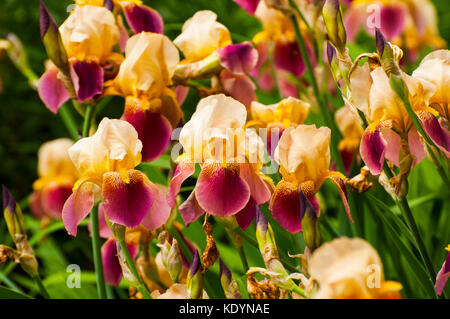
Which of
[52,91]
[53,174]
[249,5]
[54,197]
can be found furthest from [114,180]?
[53,174]

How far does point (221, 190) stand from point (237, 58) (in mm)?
257

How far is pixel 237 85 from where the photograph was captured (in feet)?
2.72

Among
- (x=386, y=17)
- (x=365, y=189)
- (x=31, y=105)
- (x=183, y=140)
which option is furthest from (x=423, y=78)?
(x=31, y=105)

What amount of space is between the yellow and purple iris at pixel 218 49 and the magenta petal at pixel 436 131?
0.88ft

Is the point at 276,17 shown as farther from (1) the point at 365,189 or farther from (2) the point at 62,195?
(2) the point at 62,195

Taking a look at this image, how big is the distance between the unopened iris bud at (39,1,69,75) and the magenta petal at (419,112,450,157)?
41 centimetres

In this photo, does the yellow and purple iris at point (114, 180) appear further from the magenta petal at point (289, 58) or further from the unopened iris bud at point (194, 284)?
the magenta petal at point (289, 58)

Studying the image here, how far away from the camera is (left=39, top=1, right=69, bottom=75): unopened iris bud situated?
26.8 inches

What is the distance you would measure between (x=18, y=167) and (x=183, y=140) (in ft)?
5.35

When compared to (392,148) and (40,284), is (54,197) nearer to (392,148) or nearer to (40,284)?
(40,284)

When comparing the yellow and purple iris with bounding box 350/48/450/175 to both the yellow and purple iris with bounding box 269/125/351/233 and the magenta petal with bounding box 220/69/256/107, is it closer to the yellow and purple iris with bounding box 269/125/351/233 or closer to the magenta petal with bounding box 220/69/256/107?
the yellow and purple iris with bounding box 269/125/351/233

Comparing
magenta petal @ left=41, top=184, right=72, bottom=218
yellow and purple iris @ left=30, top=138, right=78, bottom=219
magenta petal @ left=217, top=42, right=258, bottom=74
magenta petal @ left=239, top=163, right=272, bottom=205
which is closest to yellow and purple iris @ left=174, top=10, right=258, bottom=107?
magenta petal @ left=217, top=42, right=258, bottom=74

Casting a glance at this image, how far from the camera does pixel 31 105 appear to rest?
2.07m

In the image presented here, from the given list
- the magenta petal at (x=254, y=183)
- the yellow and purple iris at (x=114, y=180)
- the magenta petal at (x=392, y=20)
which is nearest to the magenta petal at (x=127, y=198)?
the yellow and purple iris at (x=114, y=180)
